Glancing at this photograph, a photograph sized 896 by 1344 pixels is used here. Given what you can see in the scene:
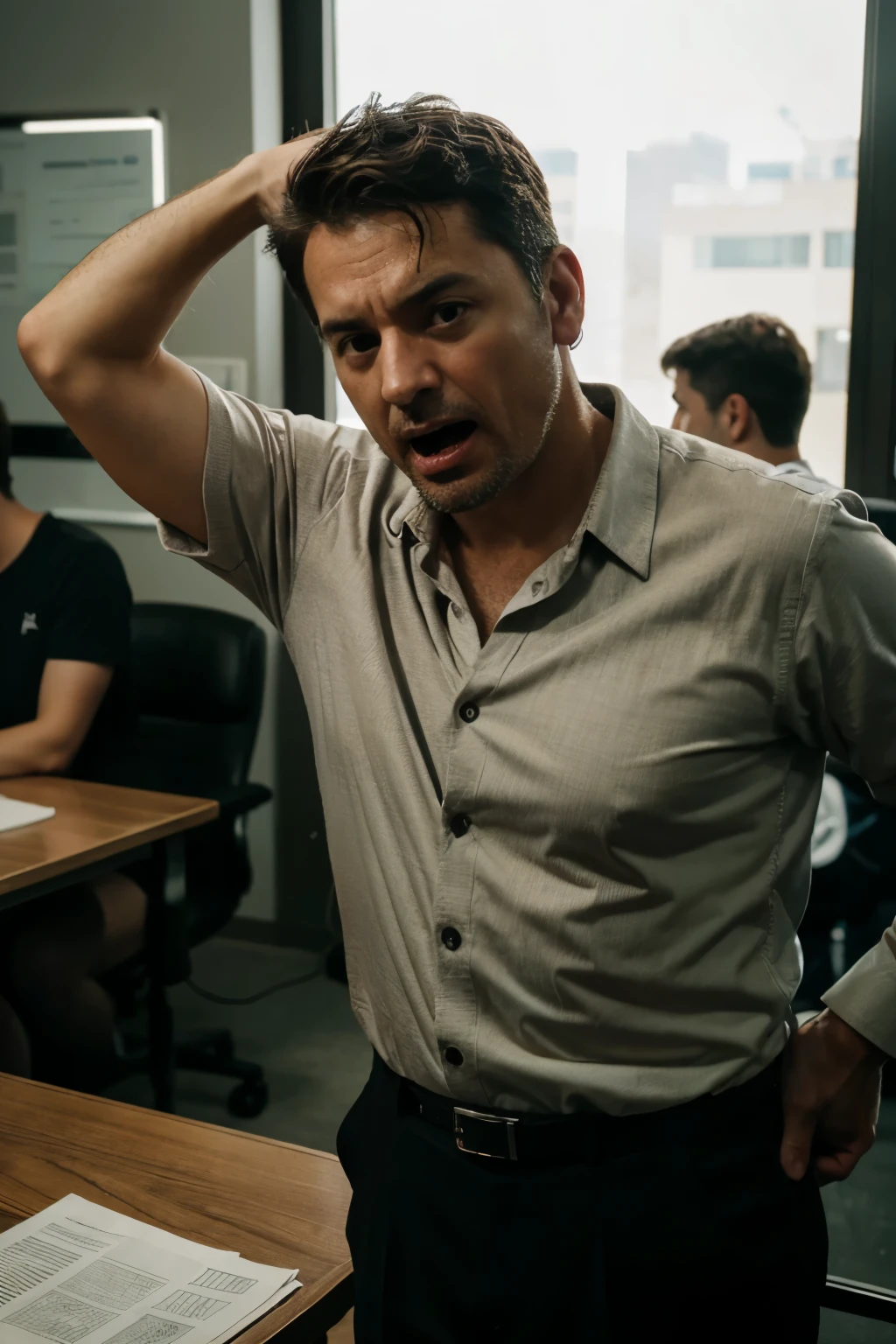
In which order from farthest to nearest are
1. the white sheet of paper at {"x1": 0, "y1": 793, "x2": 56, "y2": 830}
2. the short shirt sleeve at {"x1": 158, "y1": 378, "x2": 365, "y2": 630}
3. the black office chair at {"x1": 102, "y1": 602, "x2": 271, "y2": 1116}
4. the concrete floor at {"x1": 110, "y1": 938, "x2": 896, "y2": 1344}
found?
the black office chair at {"x1": 102, "y1": 602, "x2": 271, "y2": 1116}
the concrete floor at {"x1": 110, "y1": 938, "x2": 896, "y2": 1344}
the white sheet of paper at {"x1": 0, "y1": 793, "x2": 56, "y2": 830}
the short shirt sleeve at {"x1": 158, "y1": 378, "x2": 365, "y2": 630}

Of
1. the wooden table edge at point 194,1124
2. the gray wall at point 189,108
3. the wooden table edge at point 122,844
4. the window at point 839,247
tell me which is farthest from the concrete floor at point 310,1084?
the window at point 839,247

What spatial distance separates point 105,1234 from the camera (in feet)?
3.53

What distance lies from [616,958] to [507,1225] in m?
0.23

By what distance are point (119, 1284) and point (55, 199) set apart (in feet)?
11.5

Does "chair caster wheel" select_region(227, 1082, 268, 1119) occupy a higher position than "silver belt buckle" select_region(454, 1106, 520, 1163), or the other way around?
"silver belt buckle" select_region(454, 1106, 520, 1163)

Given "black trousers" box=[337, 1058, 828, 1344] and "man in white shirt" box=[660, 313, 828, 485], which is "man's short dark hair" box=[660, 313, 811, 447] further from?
"black trousers" box=[337, 1058, 828, 1344]

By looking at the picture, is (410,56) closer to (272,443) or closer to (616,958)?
(272,443)

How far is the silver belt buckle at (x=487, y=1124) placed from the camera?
101cm

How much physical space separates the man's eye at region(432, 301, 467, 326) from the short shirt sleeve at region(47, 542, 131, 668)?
1676mm

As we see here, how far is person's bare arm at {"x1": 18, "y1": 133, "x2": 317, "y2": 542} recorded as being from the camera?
1141 mm

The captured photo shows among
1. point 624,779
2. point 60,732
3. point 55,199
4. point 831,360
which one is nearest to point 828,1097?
point 624,779

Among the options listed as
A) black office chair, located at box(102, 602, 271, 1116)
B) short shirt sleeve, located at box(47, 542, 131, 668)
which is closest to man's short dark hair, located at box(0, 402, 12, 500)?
short shirt sleeve, located at box(47, 542, 131, 668)

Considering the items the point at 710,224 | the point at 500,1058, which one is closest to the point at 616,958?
the point at 500,1058

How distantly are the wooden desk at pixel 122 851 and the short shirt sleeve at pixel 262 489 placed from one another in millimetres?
934
